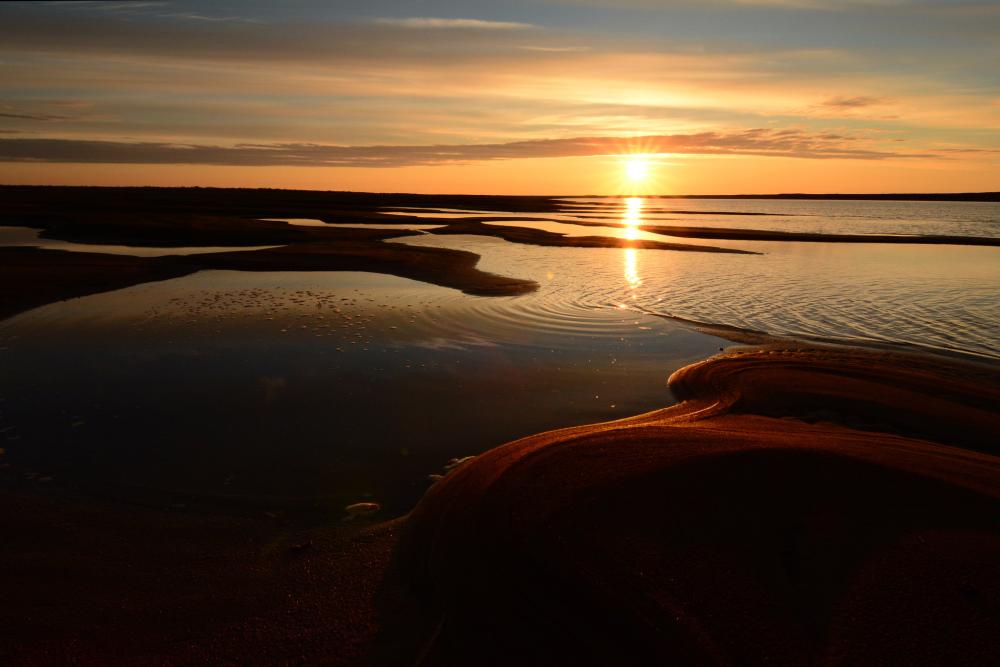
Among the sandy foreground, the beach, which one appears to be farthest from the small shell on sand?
the sandy foreground

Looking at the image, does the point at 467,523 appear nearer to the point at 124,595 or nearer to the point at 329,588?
the point at 329,588

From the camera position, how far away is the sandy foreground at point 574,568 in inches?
189

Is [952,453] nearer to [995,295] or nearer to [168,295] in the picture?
[995,295]

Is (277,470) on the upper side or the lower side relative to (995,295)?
lower

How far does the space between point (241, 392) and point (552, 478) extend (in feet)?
23.6

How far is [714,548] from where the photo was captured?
18.9ft

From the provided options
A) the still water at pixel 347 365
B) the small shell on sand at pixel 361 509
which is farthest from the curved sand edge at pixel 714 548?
the still water at pixel 347 365

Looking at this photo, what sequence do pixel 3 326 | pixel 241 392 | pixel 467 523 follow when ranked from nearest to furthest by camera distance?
pixel 467 523 → pixel 241 392 → pixel 3 326

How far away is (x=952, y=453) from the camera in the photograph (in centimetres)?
810

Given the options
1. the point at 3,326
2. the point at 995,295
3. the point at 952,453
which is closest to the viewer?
the point at 952,453

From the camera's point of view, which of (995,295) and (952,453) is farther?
(995,295)

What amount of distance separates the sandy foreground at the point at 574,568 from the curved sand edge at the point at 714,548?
21mm

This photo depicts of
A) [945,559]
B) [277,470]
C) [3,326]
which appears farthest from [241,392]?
[945,559]

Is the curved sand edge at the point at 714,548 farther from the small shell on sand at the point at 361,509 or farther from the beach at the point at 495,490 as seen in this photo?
the small shell on sand at the point at 361,509
